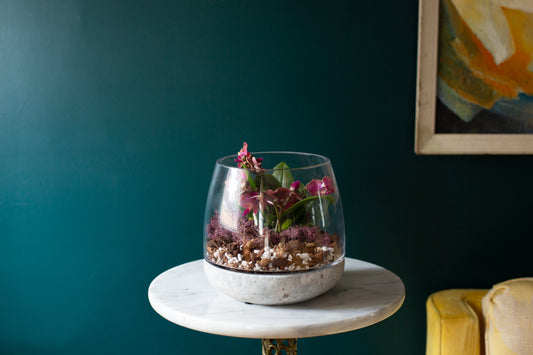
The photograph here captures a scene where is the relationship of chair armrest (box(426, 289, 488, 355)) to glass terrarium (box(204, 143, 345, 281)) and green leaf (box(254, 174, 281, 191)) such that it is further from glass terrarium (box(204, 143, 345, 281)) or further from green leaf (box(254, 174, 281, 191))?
green leaf (box(254, 174, 281, 191))

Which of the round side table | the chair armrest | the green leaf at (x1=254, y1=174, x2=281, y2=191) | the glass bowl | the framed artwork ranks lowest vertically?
the chair armrest

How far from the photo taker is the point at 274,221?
1086 mm

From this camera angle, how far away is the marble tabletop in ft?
3.40

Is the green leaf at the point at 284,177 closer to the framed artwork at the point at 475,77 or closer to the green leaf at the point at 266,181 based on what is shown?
the green leaf at the point at 266,181

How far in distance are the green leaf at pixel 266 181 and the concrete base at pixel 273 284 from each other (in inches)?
7.4

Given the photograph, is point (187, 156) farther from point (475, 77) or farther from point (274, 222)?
point (475, 77)

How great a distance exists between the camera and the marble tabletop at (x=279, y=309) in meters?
1.04

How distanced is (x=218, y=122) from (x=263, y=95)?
175 mm

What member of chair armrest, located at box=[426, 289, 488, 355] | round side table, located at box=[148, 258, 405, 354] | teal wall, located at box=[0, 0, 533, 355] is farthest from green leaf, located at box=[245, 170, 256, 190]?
chair armrest, located at box=[426, 289, 488, 355]

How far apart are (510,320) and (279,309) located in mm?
665

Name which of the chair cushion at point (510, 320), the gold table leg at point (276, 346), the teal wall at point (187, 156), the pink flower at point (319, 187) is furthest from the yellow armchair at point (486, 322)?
the pink flower at point (319, 187)

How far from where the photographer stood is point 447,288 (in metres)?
1.75

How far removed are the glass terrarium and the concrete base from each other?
1cm

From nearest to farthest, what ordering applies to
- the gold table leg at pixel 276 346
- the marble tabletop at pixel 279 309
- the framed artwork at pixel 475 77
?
the marble tabletop at pixel 279 309
the gold table leg at pixel 276 346
the framed artwork at pixel 475 77
